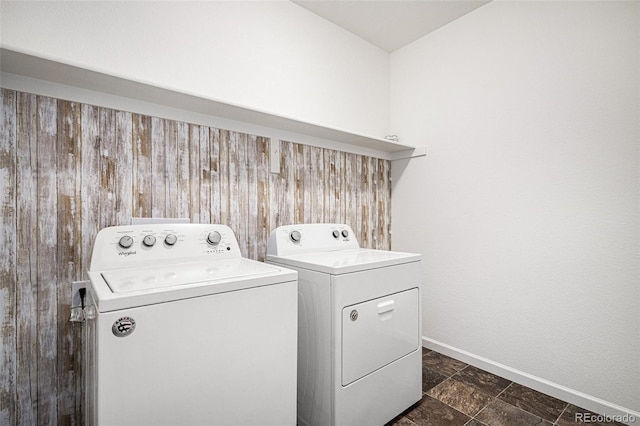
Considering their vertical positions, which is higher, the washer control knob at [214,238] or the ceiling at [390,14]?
the ceiling at [390,14]

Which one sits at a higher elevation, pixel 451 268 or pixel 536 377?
pixel 451 268

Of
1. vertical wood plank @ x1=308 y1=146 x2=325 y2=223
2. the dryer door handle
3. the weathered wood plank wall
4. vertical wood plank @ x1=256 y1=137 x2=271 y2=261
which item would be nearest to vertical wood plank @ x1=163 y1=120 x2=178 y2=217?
the weathered wood plank wall

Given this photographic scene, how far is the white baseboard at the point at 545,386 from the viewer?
60.4 inches

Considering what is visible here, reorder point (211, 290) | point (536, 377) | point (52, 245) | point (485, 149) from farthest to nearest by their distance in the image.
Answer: point (485, 149)
point (536, 377)
point (52, 245)
point (211, 290)

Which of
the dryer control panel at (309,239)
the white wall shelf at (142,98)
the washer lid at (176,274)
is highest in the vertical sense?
the white wall shelf at (142,98)

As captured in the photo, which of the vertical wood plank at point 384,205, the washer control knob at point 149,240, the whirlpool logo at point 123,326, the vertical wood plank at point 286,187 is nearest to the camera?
the whirlpool logo at point 123,326

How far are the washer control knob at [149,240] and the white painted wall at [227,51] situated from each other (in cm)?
64

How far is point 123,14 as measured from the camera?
1.46 meters

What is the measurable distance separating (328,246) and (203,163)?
0.86 metres

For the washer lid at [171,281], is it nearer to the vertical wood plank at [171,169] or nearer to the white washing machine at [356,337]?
the white washing machine at [356,337]

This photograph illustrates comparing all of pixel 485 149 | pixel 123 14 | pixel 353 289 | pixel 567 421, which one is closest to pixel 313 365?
pixel 353 289

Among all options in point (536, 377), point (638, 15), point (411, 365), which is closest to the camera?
point (638, 15)

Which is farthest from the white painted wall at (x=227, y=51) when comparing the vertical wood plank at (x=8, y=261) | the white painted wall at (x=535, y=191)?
the white painted wall at (x=535, y=191)

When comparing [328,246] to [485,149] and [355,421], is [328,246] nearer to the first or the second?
[355,421]
